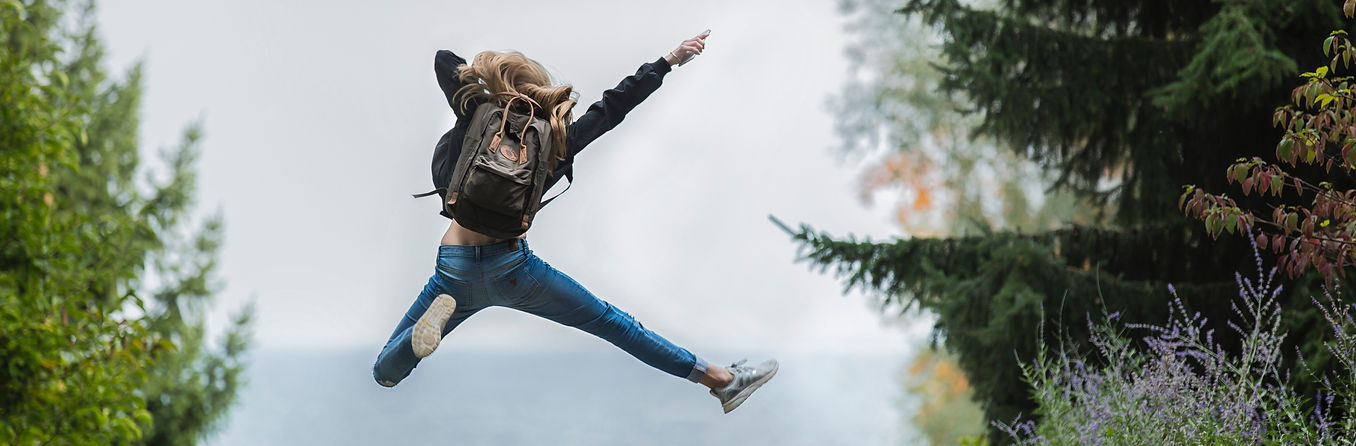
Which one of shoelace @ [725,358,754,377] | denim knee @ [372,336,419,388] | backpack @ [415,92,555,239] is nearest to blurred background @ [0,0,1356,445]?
backpack @ [415,92,555,239]

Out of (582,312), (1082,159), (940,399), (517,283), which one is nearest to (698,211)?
(940,399)

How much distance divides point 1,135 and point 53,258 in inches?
20.1

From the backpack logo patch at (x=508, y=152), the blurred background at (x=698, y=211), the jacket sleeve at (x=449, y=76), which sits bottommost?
the blurred background at (x=698, y=211)

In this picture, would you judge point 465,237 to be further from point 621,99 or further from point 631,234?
point 631,234

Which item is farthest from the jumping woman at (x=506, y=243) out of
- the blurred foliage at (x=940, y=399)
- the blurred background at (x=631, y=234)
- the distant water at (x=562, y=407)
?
the blurred background at (x=631, y=234)

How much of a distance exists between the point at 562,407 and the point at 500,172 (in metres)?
15.4

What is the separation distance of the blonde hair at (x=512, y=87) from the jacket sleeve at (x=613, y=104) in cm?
4

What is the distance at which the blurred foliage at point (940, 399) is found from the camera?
13000 millimetres

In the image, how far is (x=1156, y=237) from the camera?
212 inches

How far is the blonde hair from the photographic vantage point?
9.20 feet

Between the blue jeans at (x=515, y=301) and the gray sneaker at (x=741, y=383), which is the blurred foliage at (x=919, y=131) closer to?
the gray sneaker at (x=741, y=383)

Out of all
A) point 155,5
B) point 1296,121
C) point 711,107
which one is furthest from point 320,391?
point 1296,121

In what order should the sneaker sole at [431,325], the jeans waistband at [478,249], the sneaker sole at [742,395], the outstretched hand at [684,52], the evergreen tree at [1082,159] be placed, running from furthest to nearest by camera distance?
the evergreen tree at [1082,159]
the sneaker sole at [742,395]
the outstretched hand at [684,52]
the jeans waistband at [478,249]
the sneaker sole at [431,325]

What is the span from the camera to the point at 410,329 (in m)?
2.80
